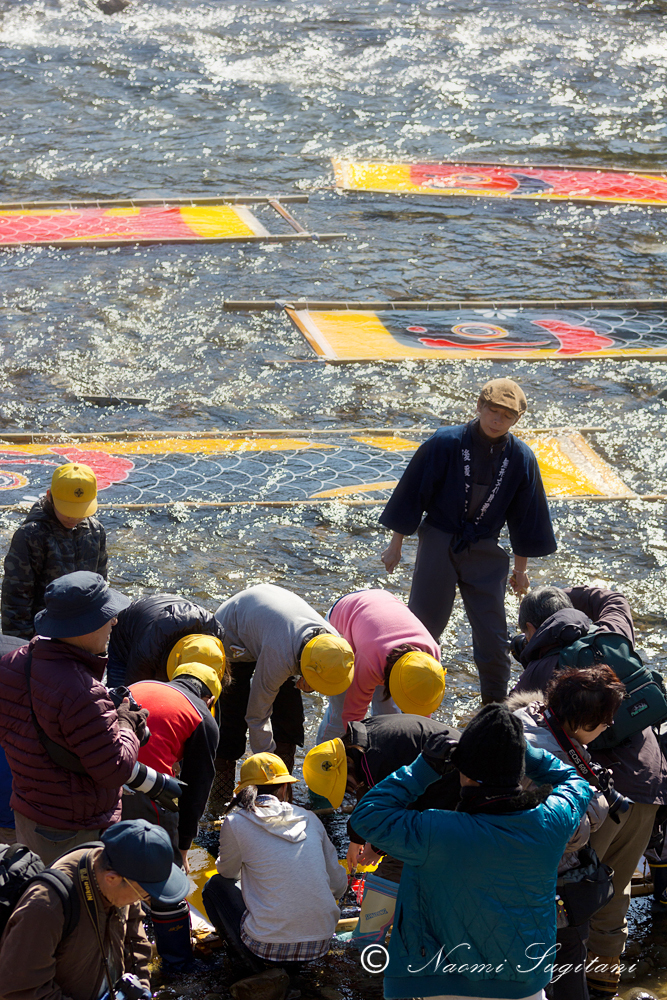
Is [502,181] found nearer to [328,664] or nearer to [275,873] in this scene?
[328,664]

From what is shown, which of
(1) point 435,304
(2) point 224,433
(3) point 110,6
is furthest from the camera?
(3) point 110,6

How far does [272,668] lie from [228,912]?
36.1 inches

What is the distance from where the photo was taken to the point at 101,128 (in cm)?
1723

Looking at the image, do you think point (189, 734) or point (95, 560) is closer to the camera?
point (189, 734)

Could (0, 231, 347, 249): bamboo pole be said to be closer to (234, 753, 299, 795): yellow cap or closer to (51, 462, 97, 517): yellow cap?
(51, 462, 97, 517): yellow cap

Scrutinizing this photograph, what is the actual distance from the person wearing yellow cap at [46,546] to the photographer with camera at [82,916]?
1.76m

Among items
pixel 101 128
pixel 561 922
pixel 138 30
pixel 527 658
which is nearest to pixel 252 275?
pixel 101 128

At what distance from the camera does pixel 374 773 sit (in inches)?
134

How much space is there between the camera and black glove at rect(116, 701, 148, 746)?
10.2 feet

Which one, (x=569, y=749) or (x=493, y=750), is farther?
(x=569, y=749)

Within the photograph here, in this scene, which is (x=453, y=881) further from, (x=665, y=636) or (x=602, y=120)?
(x=602, y=120)

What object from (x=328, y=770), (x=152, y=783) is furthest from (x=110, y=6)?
(x=152, y=783)

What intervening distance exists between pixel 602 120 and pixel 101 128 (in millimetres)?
8844

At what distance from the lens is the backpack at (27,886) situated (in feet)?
8.30
